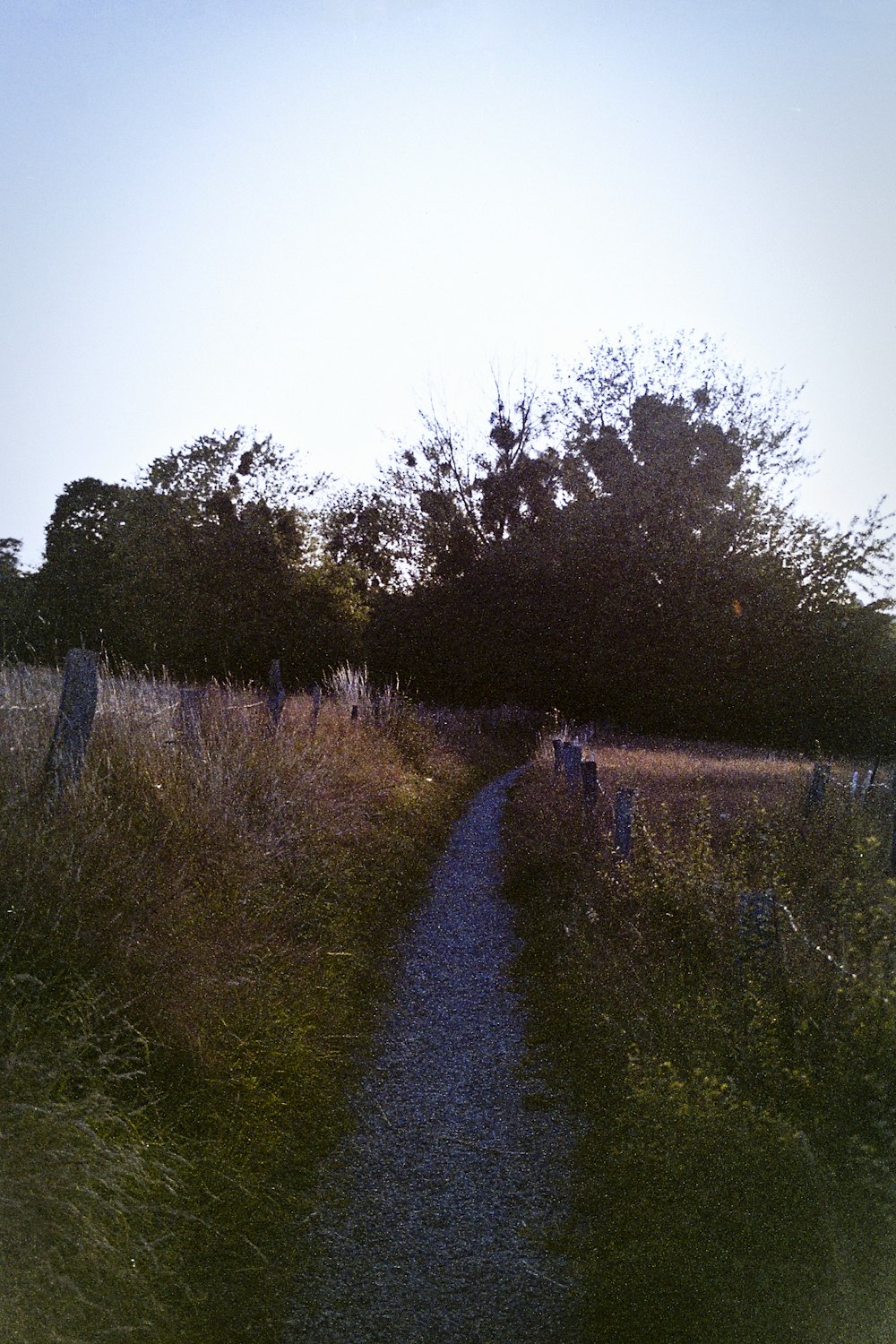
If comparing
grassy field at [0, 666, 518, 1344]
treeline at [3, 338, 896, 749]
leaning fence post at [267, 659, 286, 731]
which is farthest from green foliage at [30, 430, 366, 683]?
grassy field at [0, 666, 518, 1344]

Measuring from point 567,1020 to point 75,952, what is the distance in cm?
330

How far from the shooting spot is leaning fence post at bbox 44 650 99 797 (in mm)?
6523

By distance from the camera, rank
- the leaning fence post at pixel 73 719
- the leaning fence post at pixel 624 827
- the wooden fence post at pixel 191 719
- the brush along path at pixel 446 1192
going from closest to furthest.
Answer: the brush along path at pixel 446 1192 < the leaning fence post at pixel 73 719 < the wooden fence post at pixel 191 719 < the leaning fence post at pixel 624 827

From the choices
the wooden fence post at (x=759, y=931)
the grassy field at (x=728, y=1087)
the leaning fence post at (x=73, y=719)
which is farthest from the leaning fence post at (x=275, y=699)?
the wooden fence post at (x=759, y=931)

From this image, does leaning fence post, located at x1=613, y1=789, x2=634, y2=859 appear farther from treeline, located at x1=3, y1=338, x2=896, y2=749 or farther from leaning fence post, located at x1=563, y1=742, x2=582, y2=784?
treeline, located at x1=3, y1=338, x2=896, y2=749

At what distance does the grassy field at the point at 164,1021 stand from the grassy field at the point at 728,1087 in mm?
1417

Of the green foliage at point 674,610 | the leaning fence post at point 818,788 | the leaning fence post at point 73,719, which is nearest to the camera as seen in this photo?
the leaning fence post at point 73,719

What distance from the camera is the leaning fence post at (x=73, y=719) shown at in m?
6.52

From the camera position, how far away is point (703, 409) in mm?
33875

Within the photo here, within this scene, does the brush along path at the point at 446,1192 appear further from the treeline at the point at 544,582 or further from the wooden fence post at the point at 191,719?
the treeline at the point at 544,582

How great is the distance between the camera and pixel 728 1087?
4.59 meters

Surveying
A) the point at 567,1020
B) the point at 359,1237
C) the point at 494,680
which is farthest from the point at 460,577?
the point at 359,1237

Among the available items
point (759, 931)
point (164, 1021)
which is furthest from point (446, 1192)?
point (759, 931)

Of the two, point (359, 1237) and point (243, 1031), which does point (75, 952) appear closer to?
point (243, 1031)
